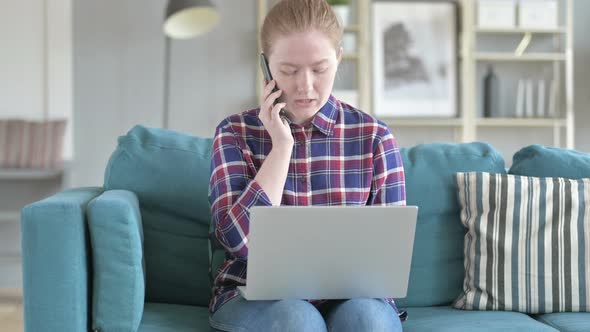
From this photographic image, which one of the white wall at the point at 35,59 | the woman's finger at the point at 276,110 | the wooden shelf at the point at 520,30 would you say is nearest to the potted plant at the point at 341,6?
the wooden shelf at the point at 520,30

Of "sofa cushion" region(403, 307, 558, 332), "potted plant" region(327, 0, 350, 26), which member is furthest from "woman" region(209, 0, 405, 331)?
"potted plant" region(327, 0, 350, 26)

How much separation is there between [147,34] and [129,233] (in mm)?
3495

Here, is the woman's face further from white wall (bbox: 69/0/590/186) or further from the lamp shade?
white wall (bbox: 69/0/590/186)

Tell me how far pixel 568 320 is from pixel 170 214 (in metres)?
1.11

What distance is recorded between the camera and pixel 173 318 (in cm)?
199

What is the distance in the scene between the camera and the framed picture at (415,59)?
518 cm

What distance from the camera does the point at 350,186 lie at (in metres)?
1.97

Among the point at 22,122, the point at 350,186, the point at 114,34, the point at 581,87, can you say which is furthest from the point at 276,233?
the point at 581,87

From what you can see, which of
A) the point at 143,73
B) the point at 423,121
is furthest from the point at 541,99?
the point at 143,73

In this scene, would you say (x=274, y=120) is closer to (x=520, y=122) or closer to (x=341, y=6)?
(x=341, y=6)

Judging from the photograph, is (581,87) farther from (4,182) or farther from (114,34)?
(4,182)

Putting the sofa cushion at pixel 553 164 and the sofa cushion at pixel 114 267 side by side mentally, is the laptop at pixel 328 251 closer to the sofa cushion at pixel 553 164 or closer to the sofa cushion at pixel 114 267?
the sofa cushion at pixel 114 267

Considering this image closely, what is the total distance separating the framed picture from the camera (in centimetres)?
518

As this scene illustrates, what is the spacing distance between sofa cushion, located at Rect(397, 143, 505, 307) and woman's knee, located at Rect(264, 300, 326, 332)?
638 mm
